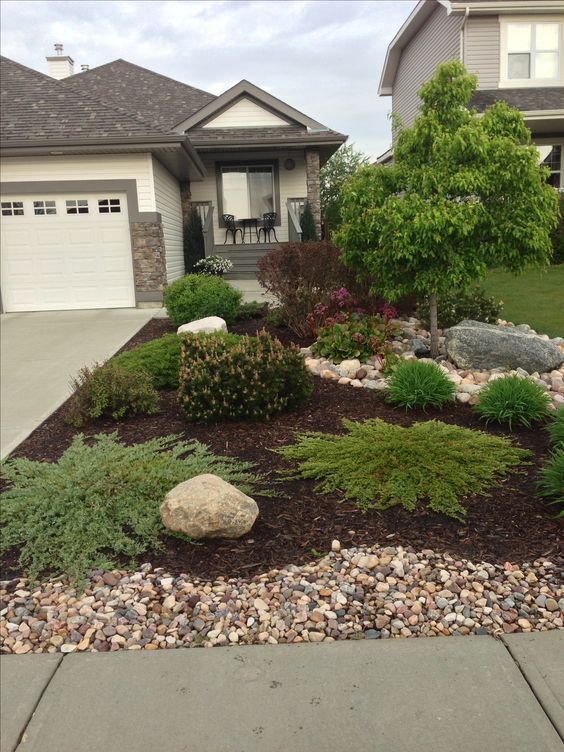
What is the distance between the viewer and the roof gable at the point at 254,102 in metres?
18.0

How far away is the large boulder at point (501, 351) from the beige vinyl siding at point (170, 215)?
881 cm

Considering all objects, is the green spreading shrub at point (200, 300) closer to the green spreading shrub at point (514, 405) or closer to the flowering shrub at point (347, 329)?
the flowering shrub at point (347, 329)

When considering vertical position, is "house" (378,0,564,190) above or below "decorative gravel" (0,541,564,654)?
above

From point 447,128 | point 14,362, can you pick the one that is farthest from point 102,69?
point 447,128

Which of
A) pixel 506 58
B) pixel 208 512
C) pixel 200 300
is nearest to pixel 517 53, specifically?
pixel 506 58

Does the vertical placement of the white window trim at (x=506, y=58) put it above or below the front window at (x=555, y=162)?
above

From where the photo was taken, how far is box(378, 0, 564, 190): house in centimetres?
1630

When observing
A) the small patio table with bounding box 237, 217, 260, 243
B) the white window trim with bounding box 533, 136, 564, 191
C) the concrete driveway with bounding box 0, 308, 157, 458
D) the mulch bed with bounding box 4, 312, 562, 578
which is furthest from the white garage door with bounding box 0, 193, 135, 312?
the white window trim with bounding box 533, 136, 564, 191

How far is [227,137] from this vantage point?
17.8m

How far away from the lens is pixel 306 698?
234 cm

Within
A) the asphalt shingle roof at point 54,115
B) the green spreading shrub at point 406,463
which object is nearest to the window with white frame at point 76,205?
the asphalt shingle roof at point 54,115

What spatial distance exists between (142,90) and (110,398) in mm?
18638

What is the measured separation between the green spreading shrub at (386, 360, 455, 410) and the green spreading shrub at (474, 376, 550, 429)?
0.43 metres

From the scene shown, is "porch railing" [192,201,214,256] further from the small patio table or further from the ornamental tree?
the ornamental tree
